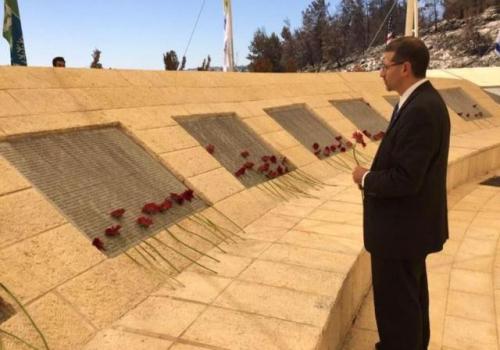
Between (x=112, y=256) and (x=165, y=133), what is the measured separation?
6.81 ft

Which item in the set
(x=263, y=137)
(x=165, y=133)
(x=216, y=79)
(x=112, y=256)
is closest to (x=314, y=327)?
(x=112, y=256)

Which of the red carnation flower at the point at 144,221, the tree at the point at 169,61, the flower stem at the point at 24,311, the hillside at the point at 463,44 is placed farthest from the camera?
the hillside at the point at 463,44

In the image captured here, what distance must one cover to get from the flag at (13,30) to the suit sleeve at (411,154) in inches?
392

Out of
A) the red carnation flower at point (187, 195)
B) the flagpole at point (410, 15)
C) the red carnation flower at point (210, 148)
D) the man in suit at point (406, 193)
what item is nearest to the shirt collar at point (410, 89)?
the man in suit at point (406, 193)

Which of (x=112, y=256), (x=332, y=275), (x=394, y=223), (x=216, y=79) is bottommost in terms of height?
(x=332, y=275)

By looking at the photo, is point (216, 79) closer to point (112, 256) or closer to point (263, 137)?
point (263, 137)

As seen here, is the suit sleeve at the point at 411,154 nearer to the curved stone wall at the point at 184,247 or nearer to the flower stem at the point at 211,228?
the curved stone wall at the point at 184,247

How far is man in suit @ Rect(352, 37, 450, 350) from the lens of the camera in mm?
2471

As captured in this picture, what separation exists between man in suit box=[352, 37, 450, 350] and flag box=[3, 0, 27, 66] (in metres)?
9.84

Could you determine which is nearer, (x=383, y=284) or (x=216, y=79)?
(x=383, y=284)

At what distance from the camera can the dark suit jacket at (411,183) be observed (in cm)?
246

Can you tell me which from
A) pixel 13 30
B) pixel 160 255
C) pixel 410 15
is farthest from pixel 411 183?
pixel 410 15

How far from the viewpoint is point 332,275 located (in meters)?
3.32

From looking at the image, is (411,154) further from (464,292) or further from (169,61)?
(169,61)
